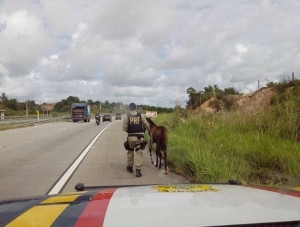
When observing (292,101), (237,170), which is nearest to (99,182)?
(237,170)

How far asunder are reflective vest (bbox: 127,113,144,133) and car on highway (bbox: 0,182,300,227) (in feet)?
20.6

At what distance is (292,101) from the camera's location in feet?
38.2

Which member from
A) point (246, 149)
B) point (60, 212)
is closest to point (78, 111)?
point (246, 149)

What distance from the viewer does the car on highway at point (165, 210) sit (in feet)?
6.00

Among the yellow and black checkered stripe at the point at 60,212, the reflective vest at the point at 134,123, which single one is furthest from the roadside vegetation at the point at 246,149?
the yellow and black checkered stripe at the point at 60,212

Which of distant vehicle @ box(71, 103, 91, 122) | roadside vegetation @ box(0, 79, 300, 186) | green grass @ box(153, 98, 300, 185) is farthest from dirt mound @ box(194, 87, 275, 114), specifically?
distant vehicle @ box(71, 103, 91, 122)

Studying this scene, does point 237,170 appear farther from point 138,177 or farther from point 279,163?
point 138,177

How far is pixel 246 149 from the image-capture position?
9547 mm

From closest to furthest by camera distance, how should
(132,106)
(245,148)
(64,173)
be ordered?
(132,106), (64,173), (245,148)

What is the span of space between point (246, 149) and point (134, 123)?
3.23m

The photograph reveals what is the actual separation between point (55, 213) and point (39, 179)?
6719 mm

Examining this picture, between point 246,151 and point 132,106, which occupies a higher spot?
point 132,106

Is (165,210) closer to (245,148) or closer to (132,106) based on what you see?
(132,106)

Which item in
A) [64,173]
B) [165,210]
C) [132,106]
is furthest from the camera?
[64,173]
